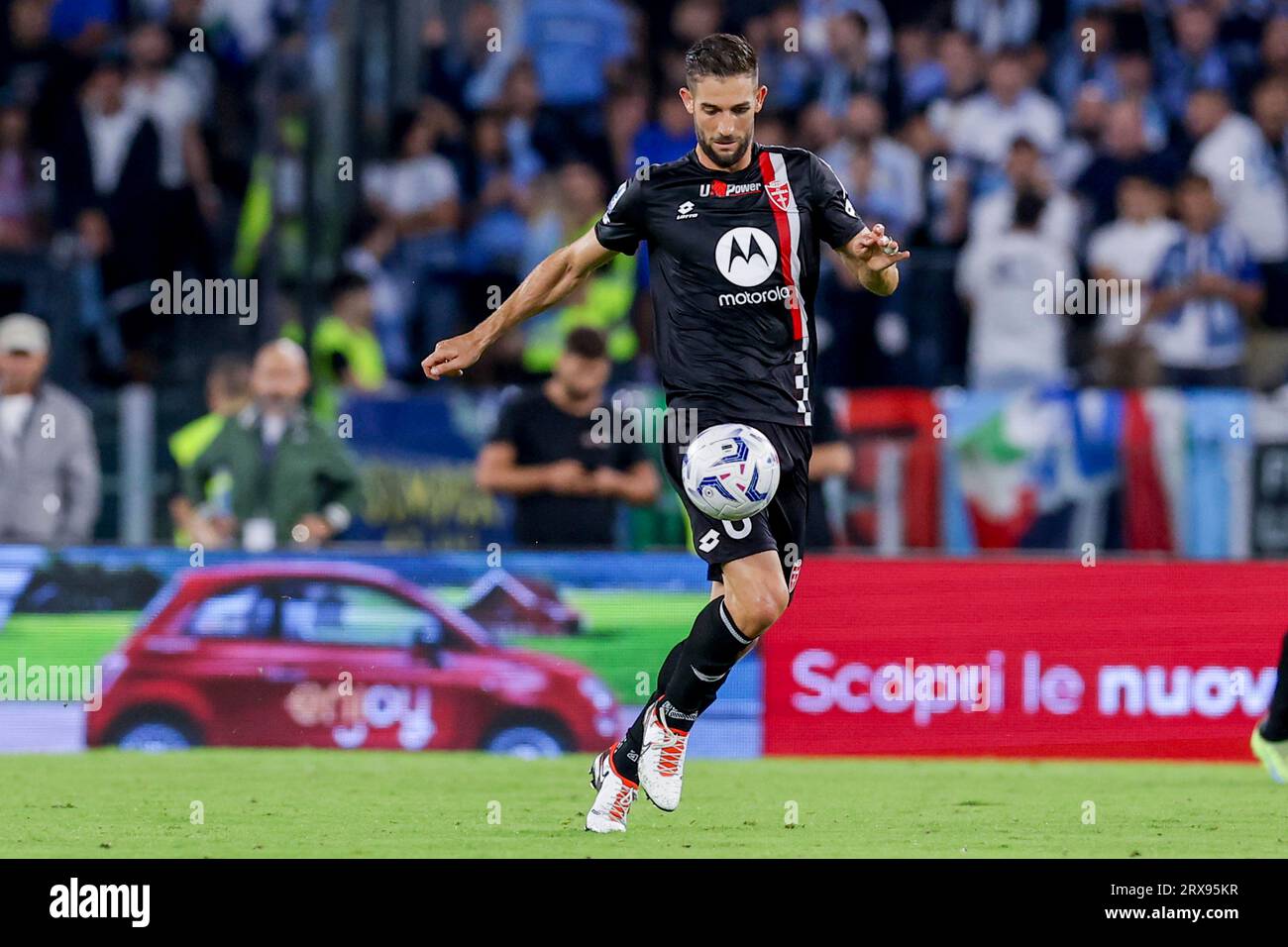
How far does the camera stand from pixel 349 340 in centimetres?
1461

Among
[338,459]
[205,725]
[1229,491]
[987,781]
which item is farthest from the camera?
[1229,491]

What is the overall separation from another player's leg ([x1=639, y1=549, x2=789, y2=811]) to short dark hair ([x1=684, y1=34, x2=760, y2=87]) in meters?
1.65

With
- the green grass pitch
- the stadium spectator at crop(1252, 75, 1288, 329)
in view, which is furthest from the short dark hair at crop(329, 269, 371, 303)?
the stadium spectator at crop(1252, 75, 1288, 329)

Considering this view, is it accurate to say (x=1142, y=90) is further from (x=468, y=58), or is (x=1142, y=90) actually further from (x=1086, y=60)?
(x=468, y=58)

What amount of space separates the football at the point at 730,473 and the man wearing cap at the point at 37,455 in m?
5.64

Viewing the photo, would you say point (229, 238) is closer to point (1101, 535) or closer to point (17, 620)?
point (17, 620)

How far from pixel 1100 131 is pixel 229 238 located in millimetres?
6180

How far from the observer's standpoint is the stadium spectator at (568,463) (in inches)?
466

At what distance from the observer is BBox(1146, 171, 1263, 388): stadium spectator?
14.3 meters

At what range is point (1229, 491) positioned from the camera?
1353 cm

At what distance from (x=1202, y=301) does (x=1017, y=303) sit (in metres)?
1.17

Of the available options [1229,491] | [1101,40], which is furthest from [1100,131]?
[1229,491]

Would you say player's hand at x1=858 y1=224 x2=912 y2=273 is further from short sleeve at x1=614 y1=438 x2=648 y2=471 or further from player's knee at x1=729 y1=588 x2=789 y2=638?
short sleeve at x1=614 y1=438 x2=648 y2=471

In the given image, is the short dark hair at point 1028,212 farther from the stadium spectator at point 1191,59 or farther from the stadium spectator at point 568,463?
the stadium spectator at point 568,463
